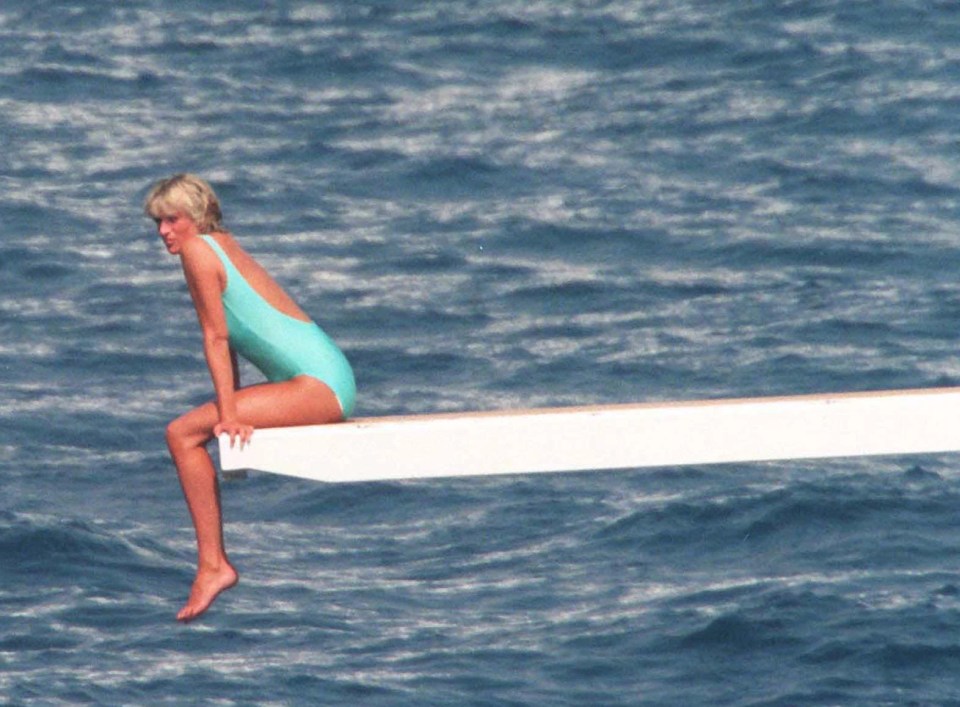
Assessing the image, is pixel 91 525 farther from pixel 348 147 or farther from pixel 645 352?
pixel 348 147

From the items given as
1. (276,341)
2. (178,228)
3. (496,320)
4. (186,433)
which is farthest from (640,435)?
Answer: (496,320)

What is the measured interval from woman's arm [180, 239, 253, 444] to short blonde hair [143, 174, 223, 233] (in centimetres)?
14

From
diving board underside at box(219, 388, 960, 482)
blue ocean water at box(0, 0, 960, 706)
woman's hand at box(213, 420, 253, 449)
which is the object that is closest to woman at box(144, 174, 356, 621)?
woman's hand at box(213, 420, 253, 449)

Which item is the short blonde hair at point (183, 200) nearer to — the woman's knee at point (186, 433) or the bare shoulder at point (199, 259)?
the bare shoulder at point (199, 259)

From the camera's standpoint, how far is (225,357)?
1069 centimetres

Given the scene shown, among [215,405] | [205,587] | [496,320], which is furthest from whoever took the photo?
[496,320]

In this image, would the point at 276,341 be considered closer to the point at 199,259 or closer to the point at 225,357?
the point at 225,357

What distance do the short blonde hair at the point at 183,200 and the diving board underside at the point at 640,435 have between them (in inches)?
44.3

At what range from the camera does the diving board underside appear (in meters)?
10.5

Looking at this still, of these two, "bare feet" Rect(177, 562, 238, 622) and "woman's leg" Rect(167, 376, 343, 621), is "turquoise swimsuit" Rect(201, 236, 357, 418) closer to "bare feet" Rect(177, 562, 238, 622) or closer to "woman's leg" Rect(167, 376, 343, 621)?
"woman's leg" Rect(167, 376, 343, 621)

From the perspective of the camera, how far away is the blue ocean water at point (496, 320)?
17.9 meters

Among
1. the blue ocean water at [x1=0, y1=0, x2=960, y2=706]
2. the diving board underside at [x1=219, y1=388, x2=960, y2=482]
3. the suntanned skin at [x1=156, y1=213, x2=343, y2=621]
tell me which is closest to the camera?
the diving board underside at [x1=219, y1=388, x2=960, y2=482]

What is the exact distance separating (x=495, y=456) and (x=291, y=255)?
15.0 m

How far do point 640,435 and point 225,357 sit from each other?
2081mm
